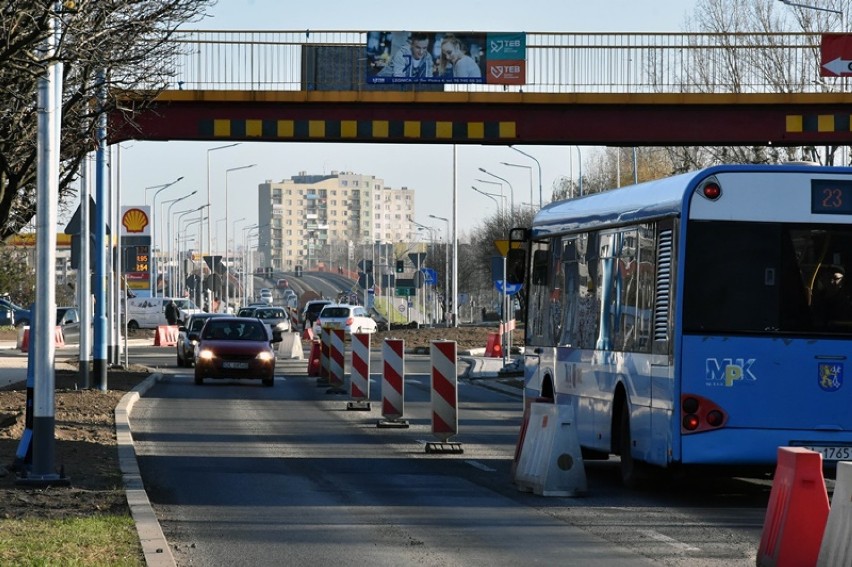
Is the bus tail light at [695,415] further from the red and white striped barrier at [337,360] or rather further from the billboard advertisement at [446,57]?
the red and white striped barrier at [337,360]

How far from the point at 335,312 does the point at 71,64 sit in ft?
151

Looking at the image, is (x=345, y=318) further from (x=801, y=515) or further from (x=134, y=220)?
(x=801, y=515)

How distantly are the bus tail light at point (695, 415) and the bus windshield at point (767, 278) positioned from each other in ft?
1.87

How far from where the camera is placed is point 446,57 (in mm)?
31578

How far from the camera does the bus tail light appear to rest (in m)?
13.8

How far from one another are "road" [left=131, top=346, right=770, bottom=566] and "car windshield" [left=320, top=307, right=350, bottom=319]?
38.3 metres

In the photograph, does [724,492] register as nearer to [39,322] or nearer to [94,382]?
[39,322]

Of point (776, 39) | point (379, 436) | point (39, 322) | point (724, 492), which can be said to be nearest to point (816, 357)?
point (724, 492)

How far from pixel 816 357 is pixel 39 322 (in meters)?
6.38

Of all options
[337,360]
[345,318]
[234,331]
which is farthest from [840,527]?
[345,318]

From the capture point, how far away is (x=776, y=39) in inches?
2060

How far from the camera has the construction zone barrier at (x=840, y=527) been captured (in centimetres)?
845

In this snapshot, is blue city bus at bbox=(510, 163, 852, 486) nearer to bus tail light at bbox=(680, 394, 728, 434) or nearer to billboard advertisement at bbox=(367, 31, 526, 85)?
bus tail light at bbox=(680, 394, 728, 434)

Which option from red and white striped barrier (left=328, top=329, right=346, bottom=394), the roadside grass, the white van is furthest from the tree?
the white van
